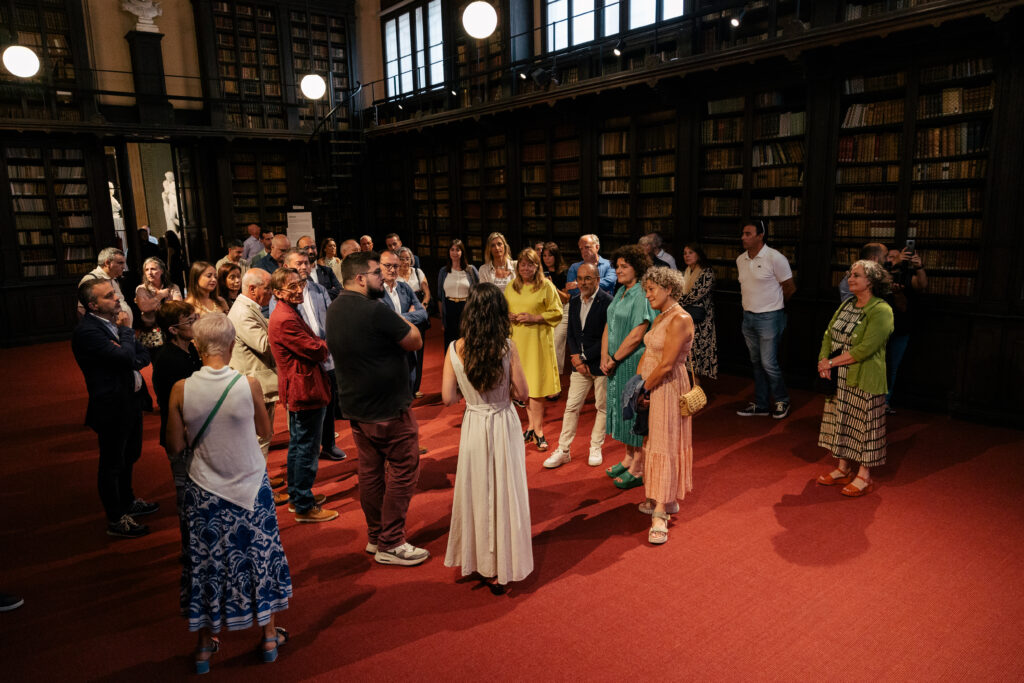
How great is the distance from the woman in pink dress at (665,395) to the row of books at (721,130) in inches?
159

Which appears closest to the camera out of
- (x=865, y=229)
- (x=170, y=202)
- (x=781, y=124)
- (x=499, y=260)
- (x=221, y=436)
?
(x=221, y=436)

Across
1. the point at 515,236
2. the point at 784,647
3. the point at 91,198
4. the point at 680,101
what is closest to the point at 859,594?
the point at 784,647

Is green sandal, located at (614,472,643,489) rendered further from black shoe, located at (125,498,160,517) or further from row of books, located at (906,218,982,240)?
row of books, located at (906,218,982,240)

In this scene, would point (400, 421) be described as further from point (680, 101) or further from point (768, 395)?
point (680, 101)

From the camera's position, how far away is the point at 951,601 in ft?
9.43

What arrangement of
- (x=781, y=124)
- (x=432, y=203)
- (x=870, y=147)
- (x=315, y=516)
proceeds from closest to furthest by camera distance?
(x=315, y=516) → (x=870, y=147) → (x=781, y=124) → (x=432, y=203)

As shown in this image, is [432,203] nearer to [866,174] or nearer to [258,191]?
[258,191]

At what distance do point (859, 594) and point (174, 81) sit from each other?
41.7 ft

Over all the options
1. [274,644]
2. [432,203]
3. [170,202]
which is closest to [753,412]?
[274,644]

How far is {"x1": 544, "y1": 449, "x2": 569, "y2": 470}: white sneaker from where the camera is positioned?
444 centimetres

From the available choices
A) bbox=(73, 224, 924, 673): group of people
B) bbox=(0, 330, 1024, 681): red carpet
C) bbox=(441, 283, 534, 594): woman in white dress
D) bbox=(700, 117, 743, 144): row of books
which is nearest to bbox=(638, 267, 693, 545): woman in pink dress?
bbox=(73, 224, 924, 673): group of people

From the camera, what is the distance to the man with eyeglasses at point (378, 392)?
304 centimetres

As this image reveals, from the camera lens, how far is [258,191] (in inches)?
479

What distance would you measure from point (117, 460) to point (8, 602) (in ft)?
2.67
